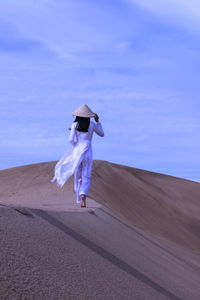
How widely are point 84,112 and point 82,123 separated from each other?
0.24 meters

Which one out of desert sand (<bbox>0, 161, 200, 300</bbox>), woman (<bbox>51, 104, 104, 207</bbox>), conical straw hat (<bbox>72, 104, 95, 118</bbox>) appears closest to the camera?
desert sand (<bbox>0, 161, 200, 300</bbox>)

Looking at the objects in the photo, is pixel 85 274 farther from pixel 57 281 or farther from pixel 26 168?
pixel 26 168

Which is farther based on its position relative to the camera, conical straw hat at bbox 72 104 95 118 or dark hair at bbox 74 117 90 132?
dark hair at bbox 74 117 90 132

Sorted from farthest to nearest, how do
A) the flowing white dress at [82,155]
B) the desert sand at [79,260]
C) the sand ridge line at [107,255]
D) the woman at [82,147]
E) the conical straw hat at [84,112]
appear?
the flowing white dress at [82,155]
the woman at [82,147]
the conical straw hat at [84,112]
the sand ridge line at [107,255]
the desert sand at [79,260]

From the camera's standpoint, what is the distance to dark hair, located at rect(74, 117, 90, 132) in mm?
12070

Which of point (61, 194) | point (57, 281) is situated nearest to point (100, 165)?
point (61, 194)

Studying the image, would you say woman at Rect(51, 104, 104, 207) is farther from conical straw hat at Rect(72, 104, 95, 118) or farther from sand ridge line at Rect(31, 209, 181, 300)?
sand ridge line at Rect(31, 209, 181, 300)

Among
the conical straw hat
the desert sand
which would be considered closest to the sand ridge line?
the desert sand

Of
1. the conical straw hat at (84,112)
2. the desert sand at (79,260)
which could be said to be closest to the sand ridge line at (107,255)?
the desert sand at (79,260)

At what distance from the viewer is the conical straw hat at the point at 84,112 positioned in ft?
39.1

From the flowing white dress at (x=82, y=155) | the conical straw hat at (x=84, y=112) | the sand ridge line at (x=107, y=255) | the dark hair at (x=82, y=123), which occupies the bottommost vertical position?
the sand ridge line at (x=107, y=255)

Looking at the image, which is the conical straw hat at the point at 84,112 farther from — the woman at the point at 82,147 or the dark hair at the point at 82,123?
the dark hair at the point at 82,123

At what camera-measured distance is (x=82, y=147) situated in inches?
485

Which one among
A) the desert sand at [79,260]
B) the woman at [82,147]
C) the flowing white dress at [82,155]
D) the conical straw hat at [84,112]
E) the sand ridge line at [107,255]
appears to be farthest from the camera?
the flowing white dress at [82,155]
